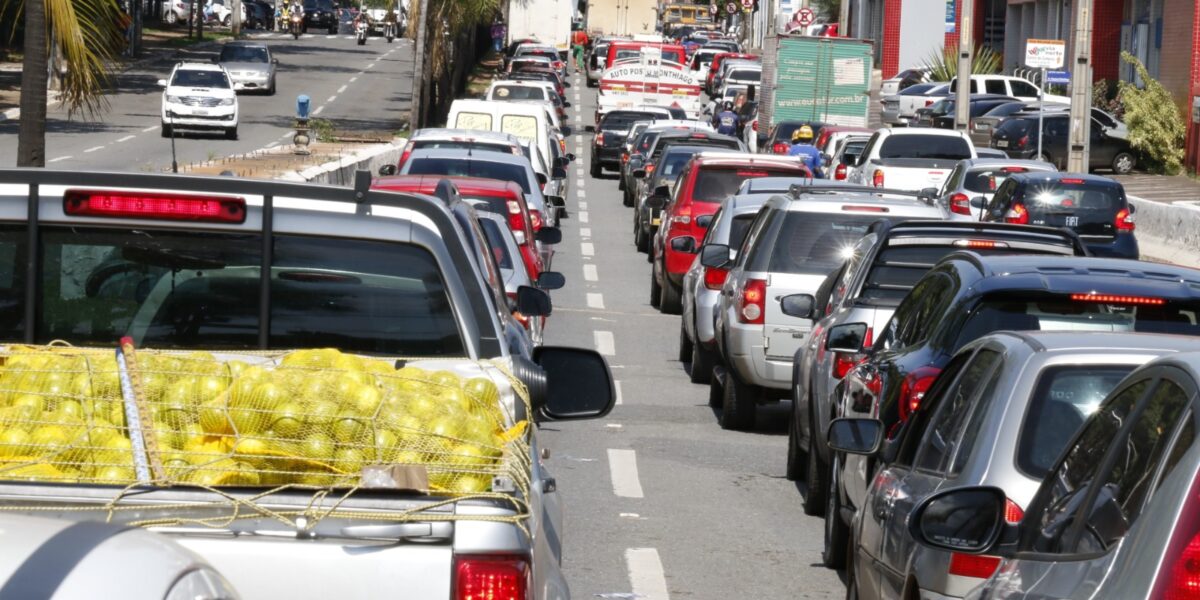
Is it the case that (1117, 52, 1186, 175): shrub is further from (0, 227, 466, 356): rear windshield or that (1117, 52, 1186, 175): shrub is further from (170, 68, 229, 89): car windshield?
(0, 227, 466, 356): rear windshield

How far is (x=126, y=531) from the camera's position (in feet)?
10.3

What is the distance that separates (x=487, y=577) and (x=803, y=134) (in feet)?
112

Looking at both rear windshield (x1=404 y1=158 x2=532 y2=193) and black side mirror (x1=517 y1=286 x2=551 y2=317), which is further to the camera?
rear windshield (x1=404 y1=158 x2=532 y2=193)

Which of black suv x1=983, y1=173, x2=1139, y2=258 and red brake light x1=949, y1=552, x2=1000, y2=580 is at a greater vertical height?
black suv x1=983, y1=173, x2=1139, y2=258

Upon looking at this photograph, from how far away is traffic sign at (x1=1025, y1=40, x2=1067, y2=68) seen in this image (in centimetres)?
4075

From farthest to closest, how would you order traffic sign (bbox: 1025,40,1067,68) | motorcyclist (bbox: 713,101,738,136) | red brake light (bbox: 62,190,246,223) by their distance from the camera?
motorcyclist (bbox: 713,101,738,136)
traffic sign (bbox: 1025,40,1067,68)
red brake light (bbox: 62,190,246,223)

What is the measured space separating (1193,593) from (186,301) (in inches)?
120

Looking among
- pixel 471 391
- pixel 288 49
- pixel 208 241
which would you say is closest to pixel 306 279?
pixel 208 241

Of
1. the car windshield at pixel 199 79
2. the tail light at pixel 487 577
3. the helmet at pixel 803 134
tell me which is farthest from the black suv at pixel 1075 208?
the car windshield at pixel 199 79

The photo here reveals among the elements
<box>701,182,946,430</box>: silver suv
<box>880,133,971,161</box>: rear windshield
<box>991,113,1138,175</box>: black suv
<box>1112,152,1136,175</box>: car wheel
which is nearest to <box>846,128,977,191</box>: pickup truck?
<box>880,133,971,161</box>: rear windshield

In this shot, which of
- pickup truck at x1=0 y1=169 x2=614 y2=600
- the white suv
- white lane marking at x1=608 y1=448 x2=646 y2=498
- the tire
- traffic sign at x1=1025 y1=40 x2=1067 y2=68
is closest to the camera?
pickup truck at x1=0 y1=169 x2=614 y2=600

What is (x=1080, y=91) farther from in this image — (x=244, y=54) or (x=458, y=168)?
(x=244, y=54)

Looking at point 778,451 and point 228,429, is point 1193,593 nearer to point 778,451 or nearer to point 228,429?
point 228,429

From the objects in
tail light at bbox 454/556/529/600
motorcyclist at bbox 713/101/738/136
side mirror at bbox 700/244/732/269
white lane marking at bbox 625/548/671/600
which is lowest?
white lane marking at bbox 625/548/671/600
